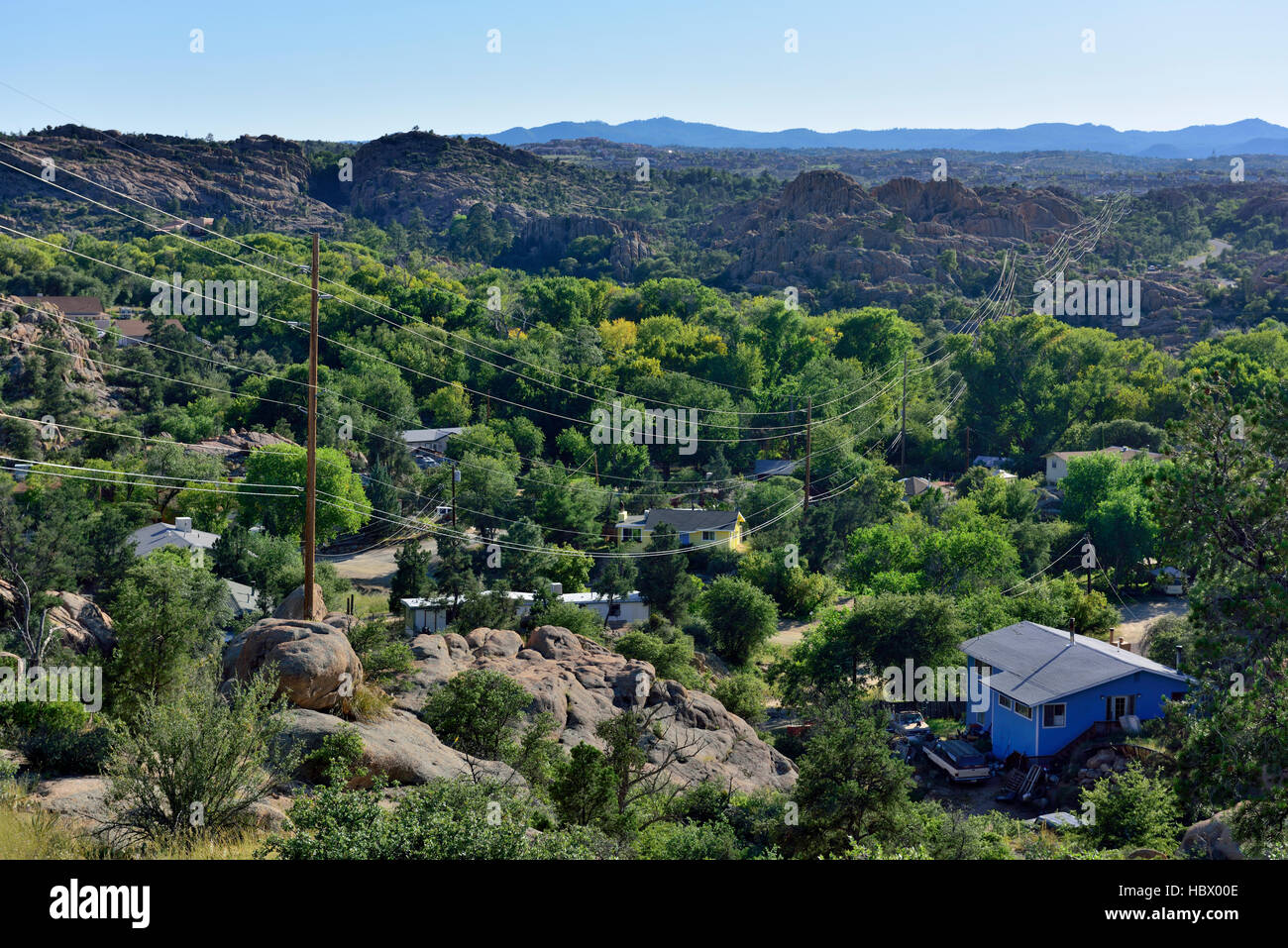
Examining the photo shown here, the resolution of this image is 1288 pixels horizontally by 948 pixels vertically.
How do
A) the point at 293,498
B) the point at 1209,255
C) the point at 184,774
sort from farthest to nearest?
the point at 1209,255, the point at 293,498, the point at 184,774

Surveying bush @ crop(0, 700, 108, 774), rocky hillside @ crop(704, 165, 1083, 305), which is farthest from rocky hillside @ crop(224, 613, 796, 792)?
rocky hillside @ crop(704, 165, 1083, 305)

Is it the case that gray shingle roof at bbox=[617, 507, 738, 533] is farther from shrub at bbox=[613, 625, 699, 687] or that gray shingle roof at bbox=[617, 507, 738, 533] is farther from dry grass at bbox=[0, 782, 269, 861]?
dry grass at bbox=[0, 782, 269, 861]

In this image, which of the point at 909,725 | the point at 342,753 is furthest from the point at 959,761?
the point at 342,753

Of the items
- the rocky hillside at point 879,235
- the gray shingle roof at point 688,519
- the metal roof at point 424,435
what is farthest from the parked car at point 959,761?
the rocky hillside at point 879,235

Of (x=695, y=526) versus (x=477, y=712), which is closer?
(x=477, y=712)

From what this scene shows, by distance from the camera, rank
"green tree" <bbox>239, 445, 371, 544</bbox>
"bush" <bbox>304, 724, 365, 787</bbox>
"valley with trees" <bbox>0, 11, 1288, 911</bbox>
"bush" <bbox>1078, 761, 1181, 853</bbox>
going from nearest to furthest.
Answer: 1. "valley with trees" <bbox>0, 11, 1288, 911</bbox>
2. "bush" <bbox>304, 724, 365, 787</bbox>
3. "bush" <bbox>1078, 761, 1181, 853</bbox>
4. "green tree" <bbox>239, 445, 371, 544</bbox>

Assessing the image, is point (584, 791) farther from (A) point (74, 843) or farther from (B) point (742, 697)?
(B) point (742, 697)
